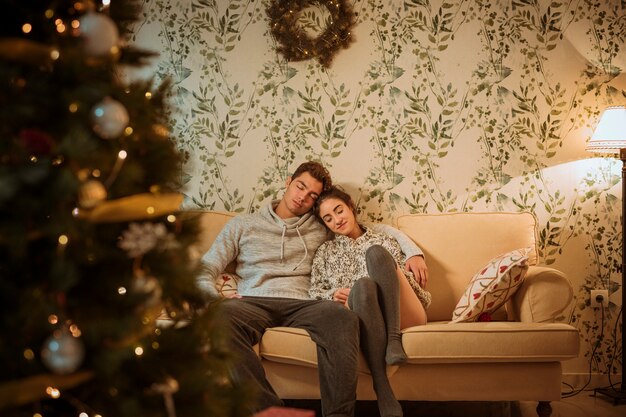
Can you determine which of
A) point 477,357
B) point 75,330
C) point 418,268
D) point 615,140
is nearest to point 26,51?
point 75,330

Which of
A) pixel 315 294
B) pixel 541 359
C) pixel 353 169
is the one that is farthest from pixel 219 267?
pixel 541 359

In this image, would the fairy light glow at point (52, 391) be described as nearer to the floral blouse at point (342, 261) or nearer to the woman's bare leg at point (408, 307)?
the woman's bare leg at point (408, 307)

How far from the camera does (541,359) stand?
2.68 m

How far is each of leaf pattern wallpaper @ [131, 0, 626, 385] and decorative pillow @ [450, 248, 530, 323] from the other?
774mm

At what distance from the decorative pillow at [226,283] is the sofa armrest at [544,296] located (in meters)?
1.33

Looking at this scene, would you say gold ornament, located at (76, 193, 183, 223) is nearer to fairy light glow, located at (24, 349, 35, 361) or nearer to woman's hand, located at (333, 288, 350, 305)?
fairy light glow, located at (24, 349, 35, 361)

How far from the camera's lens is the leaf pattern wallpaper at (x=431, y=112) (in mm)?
3566

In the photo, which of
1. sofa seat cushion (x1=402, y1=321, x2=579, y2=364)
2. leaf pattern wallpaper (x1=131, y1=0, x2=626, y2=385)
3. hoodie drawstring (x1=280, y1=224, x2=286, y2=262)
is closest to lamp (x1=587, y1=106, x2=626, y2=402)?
leaf pattern wallpaper (x1=131, y1=0, x2=626, y2=385)

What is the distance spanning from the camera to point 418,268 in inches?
125

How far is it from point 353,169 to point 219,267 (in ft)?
3.16

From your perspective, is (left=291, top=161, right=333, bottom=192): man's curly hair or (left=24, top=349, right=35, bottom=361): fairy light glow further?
(left=291, top=161, right=333, bottom=192): man's curly hair

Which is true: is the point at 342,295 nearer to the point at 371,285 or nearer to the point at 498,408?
the point at 371,285

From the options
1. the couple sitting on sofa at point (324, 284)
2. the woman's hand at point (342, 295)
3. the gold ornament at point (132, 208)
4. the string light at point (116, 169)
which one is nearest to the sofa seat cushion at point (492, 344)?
the couple sitting on sofa at point (324, 284)

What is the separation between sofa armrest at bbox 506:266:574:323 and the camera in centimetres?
283
